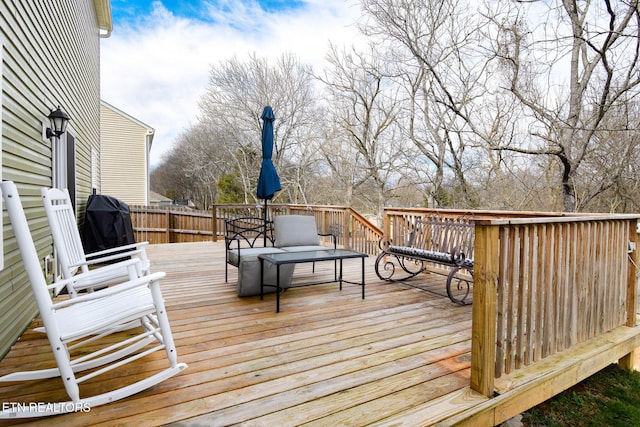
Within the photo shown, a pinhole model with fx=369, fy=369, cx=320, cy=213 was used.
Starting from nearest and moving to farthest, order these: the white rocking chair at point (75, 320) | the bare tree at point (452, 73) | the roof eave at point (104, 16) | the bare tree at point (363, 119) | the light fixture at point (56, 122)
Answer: the white rocking chair at point (75, 320)
the light fixture at point (56, 122)
the roof eave at point (104, 16)
the bare tree at point (452, 73)
the bare tree at point (363, 119)

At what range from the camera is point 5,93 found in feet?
8.66

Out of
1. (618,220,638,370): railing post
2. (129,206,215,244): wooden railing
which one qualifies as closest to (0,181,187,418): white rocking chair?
(618,220,638,370): railing post

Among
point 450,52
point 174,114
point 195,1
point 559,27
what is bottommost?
point 559,27

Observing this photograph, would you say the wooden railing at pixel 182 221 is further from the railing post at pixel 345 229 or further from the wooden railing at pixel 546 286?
the wooden railing at pixel 546 286

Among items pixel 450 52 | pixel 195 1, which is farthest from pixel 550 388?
pixel 195 1

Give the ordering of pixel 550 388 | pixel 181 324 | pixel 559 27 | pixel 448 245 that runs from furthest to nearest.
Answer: pixel 559 27, pixel 448 245, pixel 181 324, pixel 550 388

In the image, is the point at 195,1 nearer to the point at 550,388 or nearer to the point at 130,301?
the point at 130,301

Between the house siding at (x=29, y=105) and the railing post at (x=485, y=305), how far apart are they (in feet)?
10.2

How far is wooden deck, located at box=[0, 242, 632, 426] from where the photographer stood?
1.90 metres

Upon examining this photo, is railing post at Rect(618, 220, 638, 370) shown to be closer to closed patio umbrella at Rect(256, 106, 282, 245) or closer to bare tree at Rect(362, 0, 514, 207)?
closed patio umbrella at Rect(256, 106, 282, 245)

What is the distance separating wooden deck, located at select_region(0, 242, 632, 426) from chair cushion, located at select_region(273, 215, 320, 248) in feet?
2.98

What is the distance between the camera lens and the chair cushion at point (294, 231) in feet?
15.9

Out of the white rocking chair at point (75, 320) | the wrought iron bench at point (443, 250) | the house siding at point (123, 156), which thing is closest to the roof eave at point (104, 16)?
the house siding at point (123, 156)

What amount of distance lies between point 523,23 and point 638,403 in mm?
7002
